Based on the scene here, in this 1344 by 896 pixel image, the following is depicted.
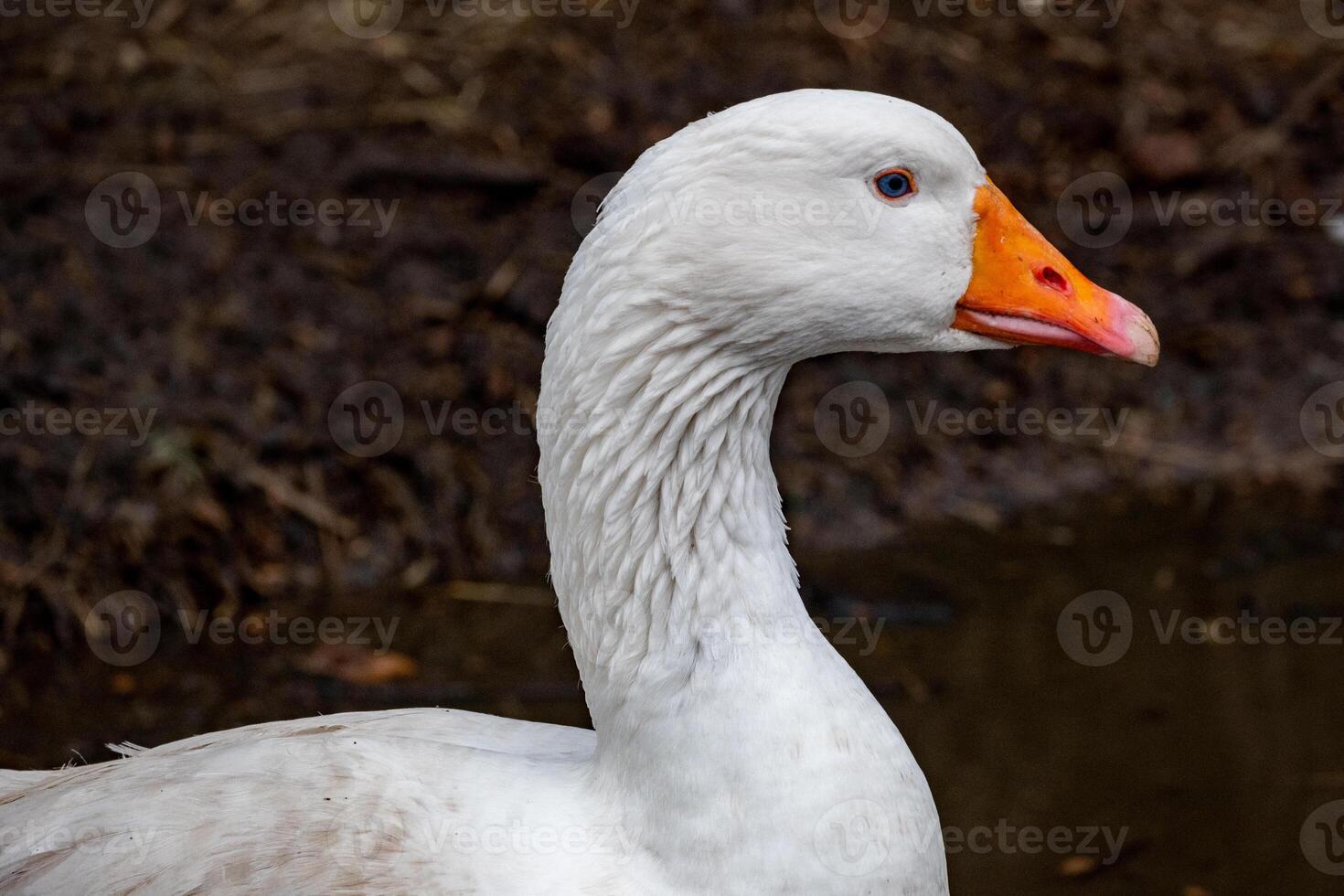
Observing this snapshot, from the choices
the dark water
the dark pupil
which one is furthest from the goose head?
the dark water

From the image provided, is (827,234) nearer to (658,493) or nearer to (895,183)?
(895,183)

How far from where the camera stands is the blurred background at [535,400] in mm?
4766

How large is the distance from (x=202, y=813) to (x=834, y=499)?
3391mm

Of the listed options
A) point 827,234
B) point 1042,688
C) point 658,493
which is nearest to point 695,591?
point 658,493

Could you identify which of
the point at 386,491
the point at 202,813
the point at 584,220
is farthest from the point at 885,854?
the point at 584,220

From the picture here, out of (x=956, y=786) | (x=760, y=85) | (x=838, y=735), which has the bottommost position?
(x=956, y=786)

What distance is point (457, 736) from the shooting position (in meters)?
3.02

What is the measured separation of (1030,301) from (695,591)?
791 mm

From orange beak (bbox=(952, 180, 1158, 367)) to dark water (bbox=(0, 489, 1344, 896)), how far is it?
1936 millimetres

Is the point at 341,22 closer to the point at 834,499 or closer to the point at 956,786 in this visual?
the point at 834,499

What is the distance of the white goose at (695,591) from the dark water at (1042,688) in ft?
5.77

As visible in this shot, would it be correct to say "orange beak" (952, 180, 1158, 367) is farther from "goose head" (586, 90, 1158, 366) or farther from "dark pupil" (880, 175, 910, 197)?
"dark pupil" (880, 175, 910, 197)

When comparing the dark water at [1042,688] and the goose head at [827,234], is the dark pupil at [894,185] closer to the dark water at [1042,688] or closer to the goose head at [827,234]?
the goose head at [827,234]

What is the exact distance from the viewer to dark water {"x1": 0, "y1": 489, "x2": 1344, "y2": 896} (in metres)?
4.29
